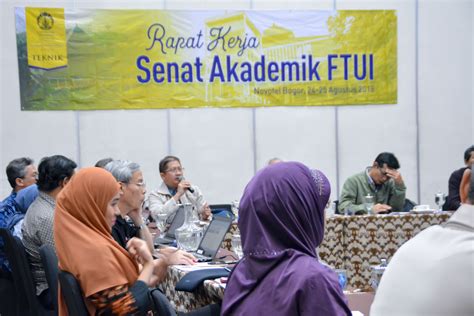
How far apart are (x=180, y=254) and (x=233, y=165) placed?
419 cm

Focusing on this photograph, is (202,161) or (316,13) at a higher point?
(316,13)

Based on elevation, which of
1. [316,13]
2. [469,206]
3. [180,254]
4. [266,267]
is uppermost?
[316,13]

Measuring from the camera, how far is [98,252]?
8.03 feet

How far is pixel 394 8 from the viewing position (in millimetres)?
7754

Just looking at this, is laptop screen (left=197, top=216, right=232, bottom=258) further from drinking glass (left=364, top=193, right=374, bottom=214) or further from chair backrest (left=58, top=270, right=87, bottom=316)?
drinking glass (left=364, top=193, right=374, bottom=214)

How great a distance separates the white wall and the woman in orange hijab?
15.7 feet

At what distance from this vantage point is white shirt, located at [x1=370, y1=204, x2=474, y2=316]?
4.07ft

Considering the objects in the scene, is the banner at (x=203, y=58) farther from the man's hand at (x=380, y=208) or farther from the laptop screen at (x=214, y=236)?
the laptop screen at (x=214, y=236)

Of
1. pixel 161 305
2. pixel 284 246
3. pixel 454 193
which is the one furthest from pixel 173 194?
pixel 284 246

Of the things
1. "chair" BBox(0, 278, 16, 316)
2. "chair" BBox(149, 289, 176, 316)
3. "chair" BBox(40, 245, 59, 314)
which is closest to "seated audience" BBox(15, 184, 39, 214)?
"chair" BBox(0, 278, 16, 316)

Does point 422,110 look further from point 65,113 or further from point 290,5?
point 65,113

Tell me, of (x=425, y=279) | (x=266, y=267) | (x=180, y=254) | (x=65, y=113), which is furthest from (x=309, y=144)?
(x=425, y=279)

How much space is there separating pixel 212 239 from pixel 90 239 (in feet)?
3.95

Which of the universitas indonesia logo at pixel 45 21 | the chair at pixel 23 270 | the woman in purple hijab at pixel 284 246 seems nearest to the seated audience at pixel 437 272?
the woman in purple hijab at pixel 284 246
